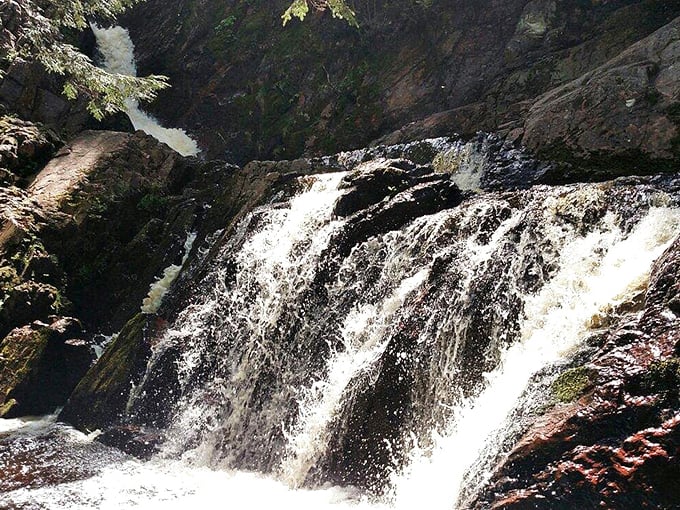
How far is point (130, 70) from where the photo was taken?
2542 centimetres

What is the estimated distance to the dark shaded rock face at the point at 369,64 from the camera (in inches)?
605

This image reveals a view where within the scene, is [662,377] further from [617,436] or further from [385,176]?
[385,176]

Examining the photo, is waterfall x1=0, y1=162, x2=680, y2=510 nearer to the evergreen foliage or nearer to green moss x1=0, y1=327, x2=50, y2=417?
green moss x1=0, y1=327, x2=50, y2=417

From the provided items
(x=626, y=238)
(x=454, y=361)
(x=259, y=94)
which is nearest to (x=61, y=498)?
(x=454, y=361)

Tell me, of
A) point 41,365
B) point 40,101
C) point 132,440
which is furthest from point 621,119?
point 40,101

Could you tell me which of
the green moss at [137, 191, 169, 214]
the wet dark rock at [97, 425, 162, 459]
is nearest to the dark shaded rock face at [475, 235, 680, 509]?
the wet dark rock at [97, 425, 162, 459]

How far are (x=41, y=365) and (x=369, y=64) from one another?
1521cm

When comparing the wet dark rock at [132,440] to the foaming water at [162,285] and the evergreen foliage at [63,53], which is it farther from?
the evergreen foliage at [63,53]

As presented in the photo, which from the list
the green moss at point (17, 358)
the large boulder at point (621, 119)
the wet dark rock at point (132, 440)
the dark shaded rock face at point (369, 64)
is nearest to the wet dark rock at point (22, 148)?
the green moss at point (17, 358)

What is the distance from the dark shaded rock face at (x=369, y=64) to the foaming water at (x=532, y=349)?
5.32m

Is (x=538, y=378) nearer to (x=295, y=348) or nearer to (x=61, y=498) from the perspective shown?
(x=295, y=348)

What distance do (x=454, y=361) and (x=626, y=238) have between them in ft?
9.36

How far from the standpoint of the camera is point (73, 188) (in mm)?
13398

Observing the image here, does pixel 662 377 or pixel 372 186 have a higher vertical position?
pixel 372 186
